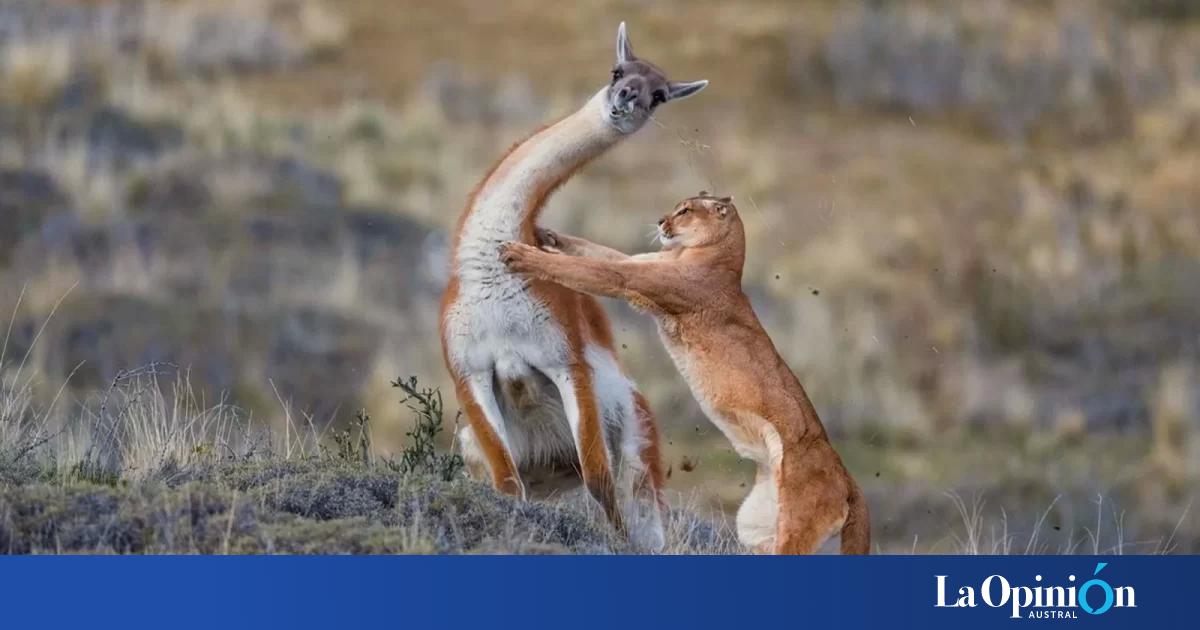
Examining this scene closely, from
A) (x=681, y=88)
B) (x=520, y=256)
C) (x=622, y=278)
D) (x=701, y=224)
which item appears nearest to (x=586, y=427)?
(x=622, y=278)

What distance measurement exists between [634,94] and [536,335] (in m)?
1.52

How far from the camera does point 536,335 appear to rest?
12.6 meters

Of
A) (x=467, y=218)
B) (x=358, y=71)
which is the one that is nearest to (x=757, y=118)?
(x=358, y=71)

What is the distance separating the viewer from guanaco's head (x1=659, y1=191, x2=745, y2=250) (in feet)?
41.3

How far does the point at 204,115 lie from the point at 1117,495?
50.3 feet

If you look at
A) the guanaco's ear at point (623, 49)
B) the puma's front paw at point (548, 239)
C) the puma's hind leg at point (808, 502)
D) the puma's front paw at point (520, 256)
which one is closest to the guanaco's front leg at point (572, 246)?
the puma's front paw at point (548, 239)

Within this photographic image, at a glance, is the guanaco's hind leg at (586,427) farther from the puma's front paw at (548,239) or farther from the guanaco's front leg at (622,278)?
the puma's front paw at (548,239)

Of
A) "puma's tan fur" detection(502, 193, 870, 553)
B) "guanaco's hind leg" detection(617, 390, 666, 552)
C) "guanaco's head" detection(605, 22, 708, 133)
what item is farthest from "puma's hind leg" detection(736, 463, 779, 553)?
"guanaco's head" detection(605, 22, 708, 133)

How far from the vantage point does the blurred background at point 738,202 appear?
86.7 ft

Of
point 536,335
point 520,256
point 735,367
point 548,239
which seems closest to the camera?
point 735,367

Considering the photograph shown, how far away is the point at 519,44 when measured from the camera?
37.2m

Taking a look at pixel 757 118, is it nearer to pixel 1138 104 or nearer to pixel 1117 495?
pixel 1138 104

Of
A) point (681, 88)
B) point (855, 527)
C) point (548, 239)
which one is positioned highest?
point (681, 88)

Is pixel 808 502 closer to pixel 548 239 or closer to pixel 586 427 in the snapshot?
pixel 586 427
